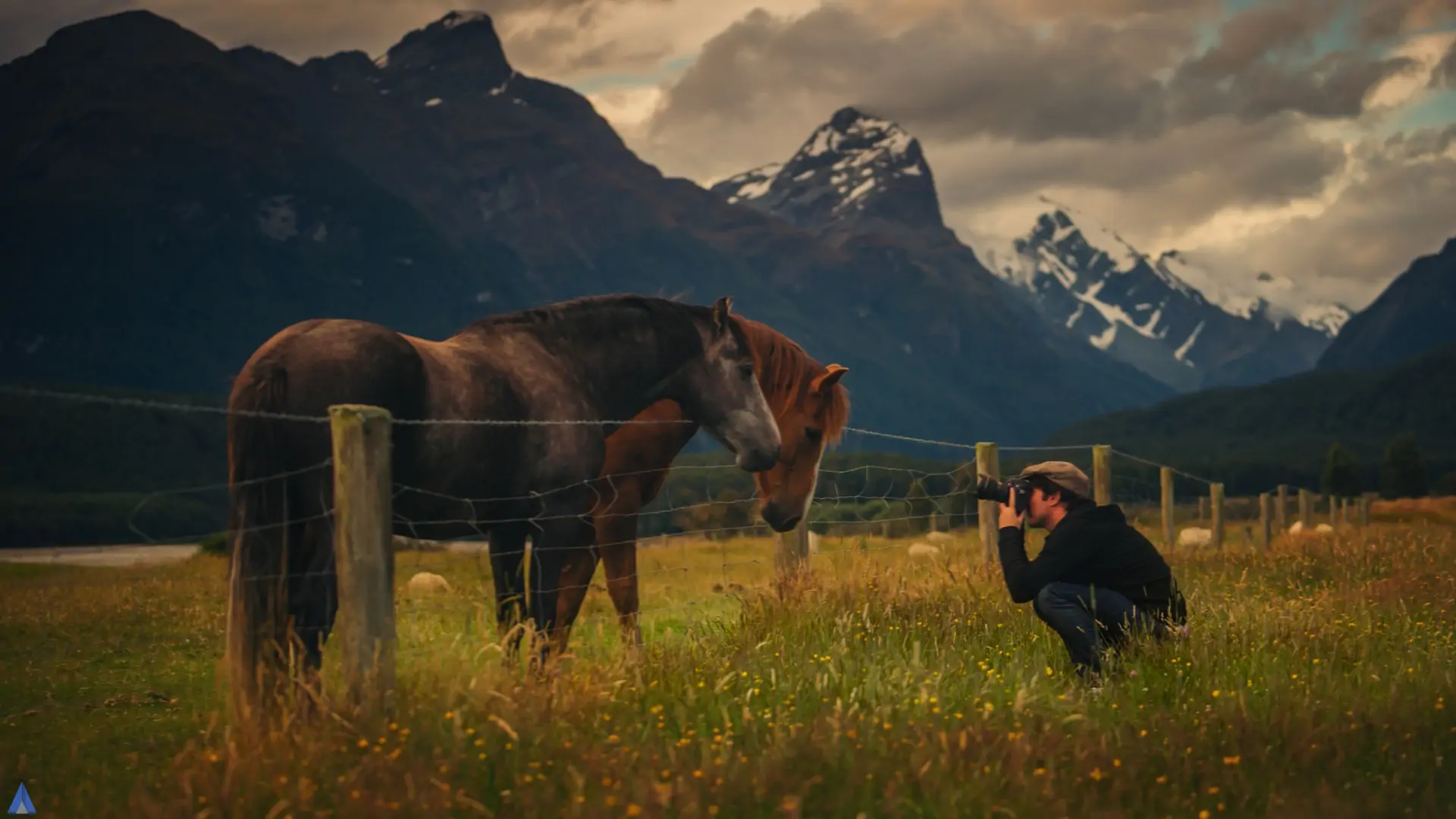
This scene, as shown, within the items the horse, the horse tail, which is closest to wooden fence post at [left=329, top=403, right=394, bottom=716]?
the horse

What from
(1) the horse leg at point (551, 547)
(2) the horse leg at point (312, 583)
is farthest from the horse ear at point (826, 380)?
(2) the horse leg at point (312, 583)

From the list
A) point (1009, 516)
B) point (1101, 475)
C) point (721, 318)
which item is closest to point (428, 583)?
point (1101, 475)

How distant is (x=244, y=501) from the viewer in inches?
233

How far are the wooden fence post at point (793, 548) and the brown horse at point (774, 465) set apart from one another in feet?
2.30

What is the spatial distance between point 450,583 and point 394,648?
15.8 metres

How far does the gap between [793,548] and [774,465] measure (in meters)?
1.75

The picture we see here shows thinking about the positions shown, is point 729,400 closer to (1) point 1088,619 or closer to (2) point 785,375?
(2) point 785,375

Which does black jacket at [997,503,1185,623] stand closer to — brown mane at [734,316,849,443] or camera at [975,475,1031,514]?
camera at [975,475,1031,514]

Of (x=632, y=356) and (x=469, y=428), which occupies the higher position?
(x=632, y=356)

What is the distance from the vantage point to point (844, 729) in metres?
5.58

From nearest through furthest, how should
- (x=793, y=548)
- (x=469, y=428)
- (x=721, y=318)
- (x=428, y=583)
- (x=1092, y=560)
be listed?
(x=469, y=428) → (x=1092, y=560) → (x=721, y=318) → (x=793, y=548) → (x=428, y=583)

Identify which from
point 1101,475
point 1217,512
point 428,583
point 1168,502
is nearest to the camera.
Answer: point 1101,475

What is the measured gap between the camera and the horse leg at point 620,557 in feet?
29.2

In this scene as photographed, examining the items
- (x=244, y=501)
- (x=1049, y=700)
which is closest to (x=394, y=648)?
(x=244, y=501)
